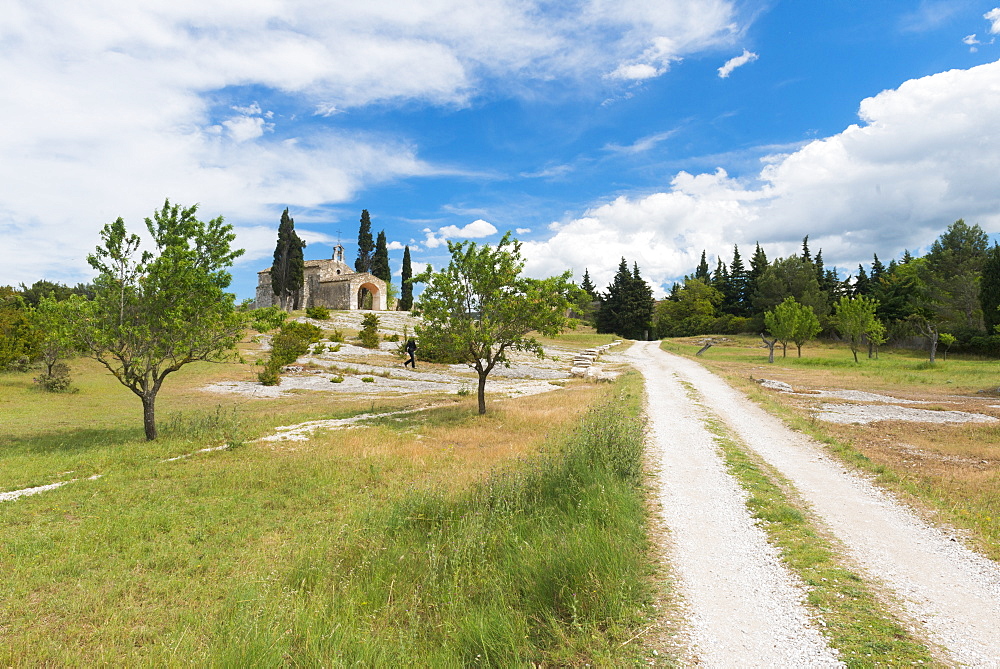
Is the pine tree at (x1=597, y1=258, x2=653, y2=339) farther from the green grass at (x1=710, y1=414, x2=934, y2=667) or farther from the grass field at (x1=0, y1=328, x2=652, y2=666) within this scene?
the green grass at (x1=710, y1=414, x2=934, y2=667)

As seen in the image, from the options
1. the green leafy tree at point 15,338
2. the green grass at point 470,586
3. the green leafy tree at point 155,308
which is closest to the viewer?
the green grass at point 470,586

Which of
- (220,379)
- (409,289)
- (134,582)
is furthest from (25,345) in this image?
(409,289)

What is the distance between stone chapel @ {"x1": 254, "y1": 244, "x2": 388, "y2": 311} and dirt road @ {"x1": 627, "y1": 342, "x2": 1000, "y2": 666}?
7172 cm

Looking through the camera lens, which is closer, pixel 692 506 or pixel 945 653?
pixel 945 653

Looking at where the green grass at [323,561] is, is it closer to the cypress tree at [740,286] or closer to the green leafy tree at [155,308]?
the green leafy tree at [155,308]

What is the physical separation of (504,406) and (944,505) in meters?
16.7

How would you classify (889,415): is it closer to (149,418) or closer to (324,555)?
(324,555)

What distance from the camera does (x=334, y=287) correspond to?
256 feet

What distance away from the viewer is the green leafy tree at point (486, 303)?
2014cm

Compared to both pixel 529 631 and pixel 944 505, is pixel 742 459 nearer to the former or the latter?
pixel 944 505

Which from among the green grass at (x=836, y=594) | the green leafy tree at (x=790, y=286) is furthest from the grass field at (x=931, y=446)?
the green leafy tree at (x=790, y=286)

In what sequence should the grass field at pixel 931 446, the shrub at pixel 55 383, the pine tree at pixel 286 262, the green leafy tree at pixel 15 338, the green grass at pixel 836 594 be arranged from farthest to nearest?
the pine tree at pixel 286 262
the green leafy tree at pixel 15 338
the shrub at pixel 55 383
the grass field at pixel 931 446
the green grass at pixel 836 594

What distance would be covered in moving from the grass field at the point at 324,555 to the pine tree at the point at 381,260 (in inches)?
3034

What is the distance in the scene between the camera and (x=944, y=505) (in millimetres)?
8328
